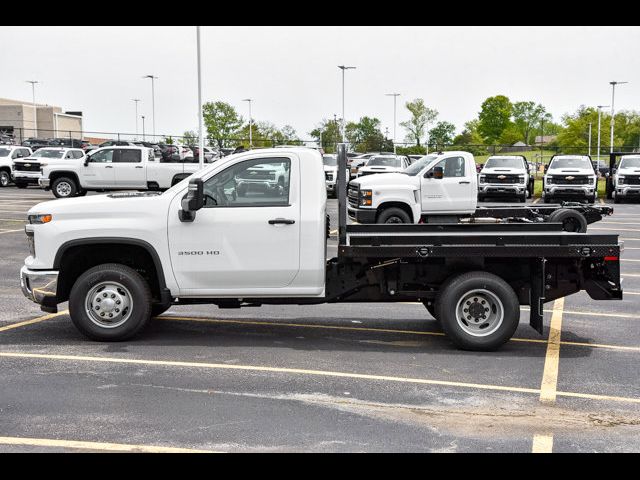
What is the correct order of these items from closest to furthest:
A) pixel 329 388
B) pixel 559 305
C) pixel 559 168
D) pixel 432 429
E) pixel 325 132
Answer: pixel 432 429 < pixel 329 388 < pixel 559 305 < pixel 559 168 < pixel 325 132

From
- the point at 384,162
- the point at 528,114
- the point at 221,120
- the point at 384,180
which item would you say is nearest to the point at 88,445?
the point at 384,180

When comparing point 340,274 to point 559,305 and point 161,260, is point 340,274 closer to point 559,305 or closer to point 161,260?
point 161,260

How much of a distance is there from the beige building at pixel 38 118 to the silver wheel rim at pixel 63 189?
235 feet

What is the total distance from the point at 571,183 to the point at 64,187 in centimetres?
1912

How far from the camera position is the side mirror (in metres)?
8.10

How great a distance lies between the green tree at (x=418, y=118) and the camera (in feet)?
376

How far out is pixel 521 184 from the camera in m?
32.4

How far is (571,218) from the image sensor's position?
1684 centimetres

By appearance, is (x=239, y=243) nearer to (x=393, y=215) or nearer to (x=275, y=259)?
(x=275, y=259)

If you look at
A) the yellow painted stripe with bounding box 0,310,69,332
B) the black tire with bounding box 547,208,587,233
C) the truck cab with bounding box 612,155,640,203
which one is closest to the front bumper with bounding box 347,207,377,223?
the black tire with bounding box 547,208,587,233

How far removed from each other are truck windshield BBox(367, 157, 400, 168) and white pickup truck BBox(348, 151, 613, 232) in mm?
14507
